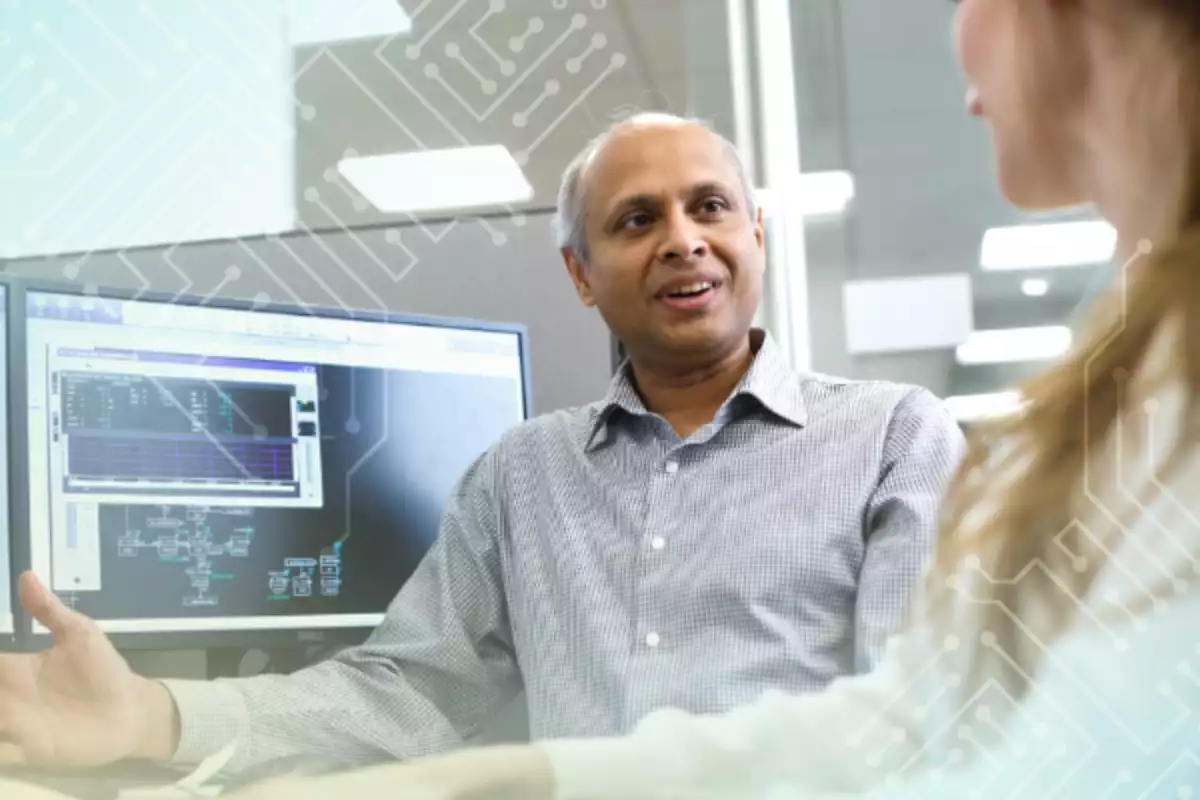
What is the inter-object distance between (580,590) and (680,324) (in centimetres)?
16

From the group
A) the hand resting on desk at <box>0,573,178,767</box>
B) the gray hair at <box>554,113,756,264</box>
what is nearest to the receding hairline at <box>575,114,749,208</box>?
the gray hair at <box>554,113,756,264</box>

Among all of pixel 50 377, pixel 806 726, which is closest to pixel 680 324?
pixel 806 726

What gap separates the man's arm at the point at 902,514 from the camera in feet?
1.23

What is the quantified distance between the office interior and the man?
0.02 meters

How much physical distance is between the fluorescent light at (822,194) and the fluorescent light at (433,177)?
0.14 metres

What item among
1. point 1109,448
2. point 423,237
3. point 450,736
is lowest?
point 450,736

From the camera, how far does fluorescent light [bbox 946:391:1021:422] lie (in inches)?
14.2

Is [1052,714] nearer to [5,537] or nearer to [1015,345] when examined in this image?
[1015,345]

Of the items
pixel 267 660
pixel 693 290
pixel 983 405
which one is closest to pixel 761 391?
pixel 693 290

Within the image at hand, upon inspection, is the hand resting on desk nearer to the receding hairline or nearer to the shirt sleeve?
the shirt sleeve

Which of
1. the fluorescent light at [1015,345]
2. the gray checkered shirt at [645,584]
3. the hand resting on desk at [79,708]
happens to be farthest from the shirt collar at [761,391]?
the hand resting on desk at [79,708]

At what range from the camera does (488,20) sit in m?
0.52

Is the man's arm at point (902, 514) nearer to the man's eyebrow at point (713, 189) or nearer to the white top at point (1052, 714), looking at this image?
the white top at point (1052, 714)

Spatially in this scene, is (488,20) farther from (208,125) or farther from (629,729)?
(629,729)
